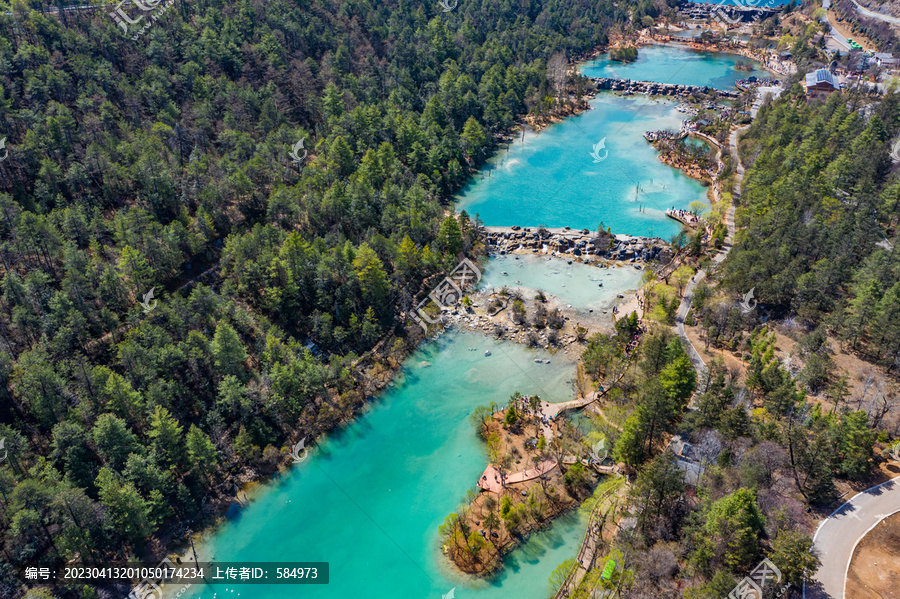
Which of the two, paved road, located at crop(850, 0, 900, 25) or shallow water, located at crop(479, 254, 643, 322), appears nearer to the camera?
shallow water, located at crop(479, 254, 643, 322)

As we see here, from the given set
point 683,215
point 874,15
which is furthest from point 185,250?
point 874,15

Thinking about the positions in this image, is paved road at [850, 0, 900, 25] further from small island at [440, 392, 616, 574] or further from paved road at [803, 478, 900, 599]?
small island at [440, 392, 616, 574]

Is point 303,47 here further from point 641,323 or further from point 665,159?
point 641,323

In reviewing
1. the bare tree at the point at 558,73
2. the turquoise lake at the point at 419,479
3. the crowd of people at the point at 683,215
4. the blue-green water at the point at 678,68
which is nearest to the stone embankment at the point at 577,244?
the turquoise lake at the point at 419,479

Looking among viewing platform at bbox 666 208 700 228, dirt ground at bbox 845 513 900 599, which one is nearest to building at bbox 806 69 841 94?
viewing platform at bbox 666 208 700 228

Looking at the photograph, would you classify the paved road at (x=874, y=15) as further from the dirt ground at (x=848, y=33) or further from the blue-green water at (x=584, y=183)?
the blue-green water at (x=584, y=183)

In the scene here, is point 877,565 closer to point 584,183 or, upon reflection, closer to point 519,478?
point 519,478

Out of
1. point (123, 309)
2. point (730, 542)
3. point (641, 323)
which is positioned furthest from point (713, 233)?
point (123, 309)
